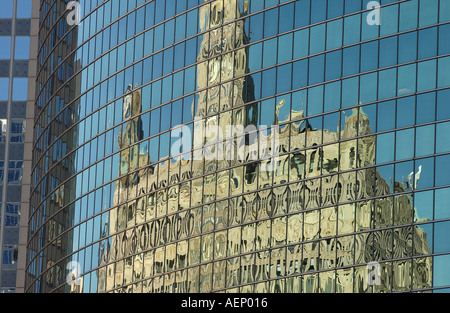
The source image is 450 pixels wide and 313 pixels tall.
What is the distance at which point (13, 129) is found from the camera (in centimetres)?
11662

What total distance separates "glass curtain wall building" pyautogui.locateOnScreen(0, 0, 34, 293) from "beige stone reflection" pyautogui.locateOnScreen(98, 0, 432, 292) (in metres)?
30.3

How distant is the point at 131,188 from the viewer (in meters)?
83.8

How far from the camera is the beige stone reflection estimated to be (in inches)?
2687

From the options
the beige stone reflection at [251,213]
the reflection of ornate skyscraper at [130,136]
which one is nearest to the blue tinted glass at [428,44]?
the beige stone reflection at [251,213]

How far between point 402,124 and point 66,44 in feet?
114

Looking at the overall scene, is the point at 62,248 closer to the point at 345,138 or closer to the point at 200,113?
the point at 200,113

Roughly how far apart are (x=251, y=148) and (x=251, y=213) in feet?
13.2

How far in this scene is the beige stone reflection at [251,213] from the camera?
2687 inches
